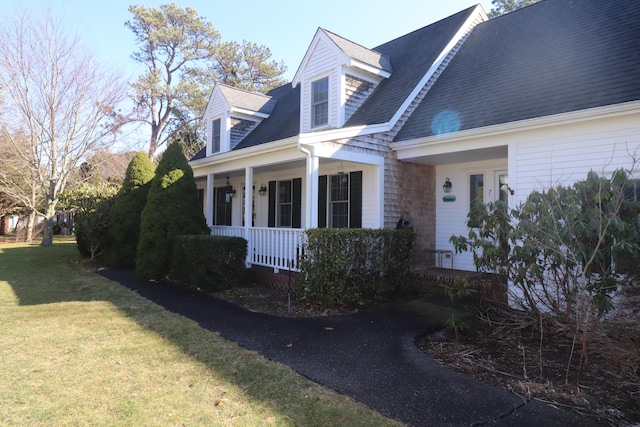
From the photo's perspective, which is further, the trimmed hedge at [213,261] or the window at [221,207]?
the window at [221,207]

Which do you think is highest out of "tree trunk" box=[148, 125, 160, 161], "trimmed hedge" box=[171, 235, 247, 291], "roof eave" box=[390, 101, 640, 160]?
"tree trunk" box=[148, 125, 160, 161]

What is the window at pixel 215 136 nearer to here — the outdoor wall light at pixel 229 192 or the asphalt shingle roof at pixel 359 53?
the outdoor wall light at pixel 229 192

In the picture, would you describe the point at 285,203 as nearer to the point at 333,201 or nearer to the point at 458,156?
the point at 333,201

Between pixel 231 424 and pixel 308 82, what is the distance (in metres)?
9.19

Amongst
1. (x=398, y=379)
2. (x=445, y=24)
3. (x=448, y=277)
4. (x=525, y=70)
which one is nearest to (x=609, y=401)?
(x=398, y=379)

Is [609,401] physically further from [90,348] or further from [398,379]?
[90,348]

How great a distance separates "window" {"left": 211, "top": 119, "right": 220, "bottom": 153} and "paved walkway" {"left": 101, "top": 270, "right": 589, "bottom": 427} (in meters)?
7.76

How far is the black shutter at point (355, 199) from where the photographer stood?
9.34 m

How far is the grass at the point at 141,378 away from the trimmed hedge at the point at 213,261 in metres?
2.02

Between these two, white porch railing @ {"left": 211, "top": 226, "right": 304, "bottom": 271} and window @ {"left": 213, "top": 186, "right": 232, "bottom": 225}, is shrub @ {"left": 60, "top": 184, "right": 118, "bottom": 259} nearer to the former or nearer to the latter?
window @ {"left": 213, "top": 186, "right": 232, "bottom": 225}

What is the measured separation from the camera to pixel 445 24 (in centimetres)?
1141

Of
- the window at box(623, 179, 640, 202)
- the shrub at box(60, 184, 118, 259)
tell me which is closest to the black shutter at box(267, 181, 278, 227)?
the shrub at box(60, 184, 118, 259)

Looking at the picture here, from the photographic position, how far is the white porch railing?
8.30 metres

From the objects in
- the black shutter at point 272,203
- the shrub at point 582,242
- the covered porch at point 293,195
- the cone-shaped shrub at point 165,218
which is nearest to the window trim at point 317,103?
the covered porch at point 293,195
